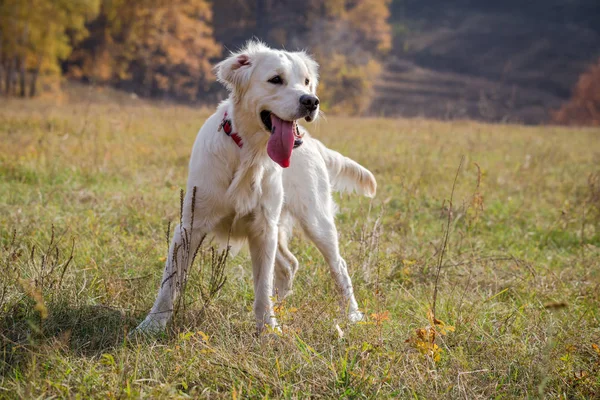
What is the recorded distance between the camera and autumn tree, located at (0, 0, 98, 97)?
17.5m

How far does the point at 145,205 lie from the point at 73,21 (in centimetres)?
1654

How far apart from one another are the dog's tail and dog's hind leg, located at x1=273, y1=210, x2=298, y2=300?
0.56 metres

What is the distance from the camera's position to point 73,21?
18.0 meters

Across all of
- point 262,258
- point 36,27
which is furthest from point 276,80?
point 36,27

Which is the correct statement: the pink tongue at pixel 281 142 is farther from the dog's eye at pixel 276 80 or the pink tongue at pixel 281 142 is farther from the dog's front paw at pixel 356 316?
the dog's front paw at pixel 356 316

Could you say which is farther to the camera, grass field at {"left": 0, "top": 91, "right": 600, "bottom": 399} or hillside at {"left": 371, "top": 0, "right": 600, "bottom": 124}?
hillside at {"left": 371, "top": 0, "right": 600, "bottom": 124}

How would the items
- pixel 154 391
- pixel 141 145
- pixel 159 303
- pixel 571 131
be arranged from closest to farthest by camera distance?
pixel 154 391 < pixel 159 303 < pixel 141 145 < pixel 571 131

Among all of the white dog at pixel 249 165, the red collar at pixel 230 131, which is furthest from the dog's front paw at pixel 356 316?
the red collar at pixel 230 131

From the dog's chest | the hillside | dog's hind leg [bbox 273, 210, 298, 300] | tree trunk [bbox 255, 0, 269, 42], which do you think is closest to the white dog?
the dog's chest

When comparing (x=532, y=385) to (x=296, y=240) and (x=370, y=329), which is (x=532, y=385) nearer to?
(x=370, y=329)

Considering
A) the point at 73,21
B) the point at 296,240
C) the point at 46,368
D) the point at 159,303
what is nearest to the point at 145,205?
the point at 296,240

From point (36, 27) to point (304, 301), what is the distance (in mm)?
19184

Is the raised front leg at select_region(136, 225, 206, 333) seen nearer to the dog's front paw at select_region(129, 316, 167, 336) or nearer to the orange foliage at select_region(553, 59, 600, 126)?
the dog's front paw at select_region(129, 316, 167, 336)

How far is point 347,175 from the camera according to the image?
3.52 meters
